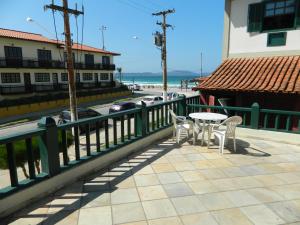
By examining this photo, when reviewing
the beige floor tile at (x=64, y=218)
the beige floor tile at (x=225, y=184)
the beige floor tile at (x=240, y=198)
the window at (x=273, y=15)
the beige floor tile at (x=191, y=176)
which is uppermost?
the window at (x=273, y=15)

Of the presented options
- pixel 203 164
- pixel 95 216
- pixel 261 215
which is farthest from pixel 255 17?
pixel 95 216

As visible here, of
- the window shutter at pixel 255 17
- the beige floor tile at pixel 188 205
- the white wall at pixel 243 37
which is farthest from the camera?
the white wall at pixel 243 37

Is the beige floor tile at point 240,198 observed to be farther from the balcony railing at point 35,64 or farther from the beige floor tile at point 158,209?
the balcony railing at point 35,64

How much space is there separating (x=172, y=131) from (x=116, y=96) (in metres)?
31.1

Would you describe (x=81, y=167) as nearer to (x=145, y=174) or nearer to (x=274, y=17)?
(x=145, y=174)

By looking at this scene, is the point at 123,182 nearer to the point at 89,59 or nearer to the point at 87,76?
the point at 87,76

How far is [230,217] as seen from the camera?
3668 millimetres

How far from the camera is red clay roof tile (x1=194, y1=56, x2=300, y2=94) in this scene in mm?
8695

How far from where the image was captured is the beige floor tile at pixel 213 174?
5.12 meters

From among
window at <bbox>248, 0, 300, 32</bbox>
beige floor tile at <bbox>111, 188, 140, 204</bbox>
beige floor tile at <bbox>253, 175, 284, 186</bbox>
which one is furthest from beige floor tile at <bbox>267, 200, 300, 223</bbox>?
window at <bbox>248, 0, 300, 32</bbox>

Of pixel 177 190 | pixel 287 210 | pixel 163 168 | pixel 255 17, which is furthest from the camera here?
pixel 255 17

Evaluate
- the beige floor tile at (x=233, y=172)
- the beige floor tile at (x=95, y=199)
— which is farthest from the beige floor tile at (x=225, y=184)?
the beige floor tile at (x=95, y=199)

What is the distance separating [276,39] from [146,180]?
350 inches

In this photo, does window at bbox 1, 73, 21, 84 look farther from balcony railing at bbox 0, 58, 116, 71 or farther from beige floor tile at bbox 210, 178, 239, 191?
beige floor tile at bbox 210, 178, 239, 191
